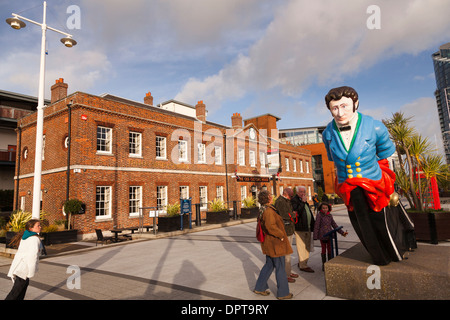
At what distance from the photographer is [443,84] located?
12925cm

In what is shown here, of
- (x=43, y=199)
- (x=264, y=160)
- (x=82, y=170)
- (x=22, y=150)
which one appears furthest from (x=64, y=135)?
(x=264, y=160)

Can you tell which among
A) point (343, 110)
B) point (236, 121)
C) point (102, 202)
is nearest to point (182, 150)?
point (102, 202)

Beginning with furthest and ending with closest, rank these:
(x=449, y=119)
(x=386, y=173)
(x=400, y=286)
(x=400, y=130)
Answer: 1. (x=449, y=119)
2. (x=400, y=130)
3. (x=386, y=173)
4. (x=400, y=286)

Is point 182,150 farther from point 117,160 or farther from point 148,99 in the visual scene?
point 148,99

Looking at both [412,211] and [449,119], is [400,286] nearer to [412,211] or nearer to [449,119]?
[412,211]

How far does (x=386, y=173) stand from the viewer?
3801 mm

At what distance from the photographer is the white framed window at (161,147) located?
1755 cm

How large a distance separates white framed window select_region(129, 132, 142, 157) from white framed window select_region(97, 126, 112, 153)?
1374 mm

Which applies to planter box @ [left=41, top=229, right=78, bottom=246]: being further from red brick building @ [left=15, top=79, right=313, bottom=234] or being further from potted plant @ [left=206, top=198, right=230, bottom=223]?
potted plant @ [left=206, top=198, right=230, bottom=223]

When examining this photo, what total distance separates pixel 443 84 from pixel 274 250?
16552 cm

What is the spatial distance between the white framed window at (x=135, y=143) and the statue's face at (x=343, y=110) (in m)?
13.9

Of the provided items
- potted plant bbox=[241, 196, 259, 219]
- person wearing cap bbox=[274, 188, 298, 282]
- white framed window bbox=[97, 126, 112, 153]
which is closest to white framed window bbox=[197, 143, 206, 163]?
potted plant bbox=[241, 196, 259, 219]

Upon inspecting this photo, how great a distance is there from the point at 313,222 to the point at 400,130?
13.0 feet

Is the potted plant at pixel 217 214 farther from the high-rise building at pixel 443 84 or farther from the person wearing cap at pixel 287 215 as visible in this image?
the high-rise building at pixel 443 84
